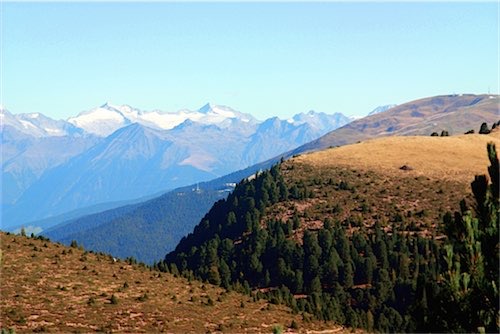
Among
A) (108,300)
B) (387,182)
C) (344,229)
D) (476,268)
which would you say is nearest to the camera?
(476,268)

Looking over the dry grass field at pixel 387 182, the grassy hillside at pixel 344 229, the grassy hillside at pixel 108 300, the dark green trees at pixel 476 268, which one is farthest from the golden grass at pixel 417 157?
the dark green trees at pixel 476 268

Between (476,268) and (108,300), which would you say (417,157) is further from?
(476,268)

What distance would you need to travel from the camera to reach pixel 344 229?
418 feet

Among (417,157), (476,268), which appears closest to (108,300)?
(476,268)

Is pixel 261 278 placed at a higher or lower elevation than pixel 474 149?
lower

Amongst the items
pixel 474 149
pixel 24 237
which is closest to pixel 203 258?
pixel 24 237

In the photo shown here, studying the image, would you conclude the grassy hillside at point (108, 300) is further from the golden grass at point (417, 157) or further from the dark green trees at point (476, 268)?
the golden grass at point (417, 157)

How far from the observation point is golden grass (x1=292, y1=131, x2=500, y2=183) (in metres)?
158

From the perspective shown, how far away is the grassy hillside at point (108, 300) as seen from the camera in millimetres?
53312

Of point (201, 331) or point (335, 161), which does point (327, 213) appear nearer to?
point (335, 161)

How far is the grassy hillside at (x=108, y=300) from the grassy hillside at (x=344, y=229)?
Answer: 29.8 ft

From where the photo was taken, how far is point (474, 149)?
180875 millimetres

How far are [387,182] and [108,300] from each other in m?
103

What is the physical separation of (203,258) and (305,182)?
132ft
